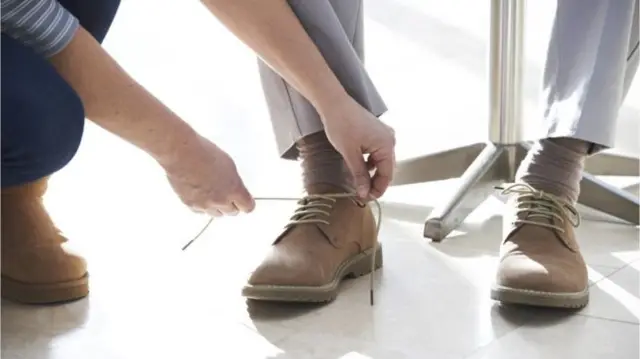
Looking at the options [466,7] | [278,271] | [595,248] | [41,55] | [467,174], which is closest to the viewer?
[41,55]

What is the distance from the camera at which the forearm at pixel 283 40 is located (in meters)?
0.98

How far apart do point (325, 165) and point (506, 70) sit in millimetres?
430

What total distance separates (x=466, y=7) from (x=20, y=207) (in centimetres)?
177

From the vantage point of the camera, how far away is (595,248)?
1.25 metres

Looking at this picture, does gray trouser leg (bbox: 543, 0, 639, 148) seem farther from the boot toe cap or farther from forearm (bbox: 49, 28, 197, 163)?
forearm (bbox: 49, 28, 197, 163)

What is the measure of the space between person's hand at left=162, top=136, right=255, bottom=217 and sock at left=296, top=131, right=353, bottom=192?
0.25 meters

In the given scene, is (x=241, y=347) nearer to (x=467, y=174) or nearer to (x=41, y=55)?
(x=41, y=55)

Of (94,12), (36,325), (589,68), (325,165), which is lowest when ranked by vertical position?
(36,325)

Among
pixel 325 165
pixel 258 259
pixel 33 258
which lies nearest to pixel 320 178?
pixel 325 165

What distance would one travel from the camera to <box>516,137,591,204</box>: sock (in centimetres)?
110

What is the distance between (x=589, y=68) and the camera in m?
1.09

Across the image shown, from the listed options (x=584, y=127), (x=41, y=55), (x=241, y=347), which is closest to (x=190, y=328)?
(x=241, y=347)

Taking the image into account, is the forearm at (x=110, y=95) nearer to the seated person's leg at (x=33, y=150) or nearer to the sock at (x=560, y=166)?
the seated person's leg at (x=33, y=150)

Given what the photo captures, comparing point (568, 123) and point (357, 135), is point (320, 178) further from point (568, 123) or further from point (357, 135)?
point (568, 123)
